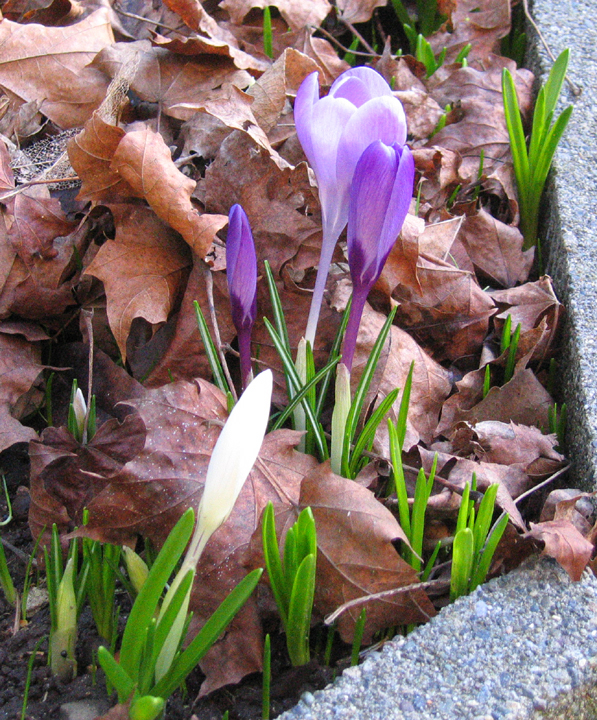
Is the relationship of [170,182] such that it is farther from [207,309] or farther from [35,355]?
[35,355]

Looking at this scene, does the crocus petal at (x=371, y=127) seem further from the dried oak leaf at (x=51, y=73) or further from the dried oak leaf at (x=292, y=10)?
the dried oak leaf at (x=292, y=10)

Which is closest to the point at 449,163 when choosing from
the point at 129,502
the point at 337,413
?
the point at 337,413

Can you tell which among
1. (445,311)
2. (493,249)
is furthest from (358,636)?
(493,249)

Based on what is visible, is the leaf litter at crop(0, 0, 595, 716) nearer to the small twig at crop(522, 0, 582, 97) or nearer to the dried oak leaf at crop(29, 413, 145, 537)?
the dried oak leaf at crop(29, 413, 145, 537)

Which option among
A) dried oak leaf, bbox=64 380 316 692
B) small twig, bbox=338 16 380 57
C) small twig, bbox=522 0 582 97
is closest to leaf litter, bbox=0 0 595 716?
dried oak leaf, bbox=64 380 316 692

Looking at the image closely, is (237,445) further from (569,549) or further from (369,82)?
(369,82)

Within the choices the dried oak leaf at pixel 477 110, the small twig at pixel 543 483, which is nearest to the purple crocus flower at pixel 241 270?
the small twig at pixel 543 483
